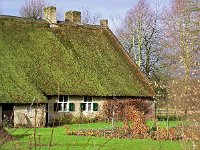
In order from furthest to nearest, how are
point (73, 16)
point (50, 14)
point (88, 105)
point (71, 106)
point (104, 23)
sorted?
point (104, 23)
point (73, 16)
point (50, 14)
point (88, 105)
point (71, 106)

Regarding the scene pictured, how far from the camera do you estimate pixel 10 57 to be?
115 feet

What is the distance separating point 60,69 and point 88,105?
3.89 m

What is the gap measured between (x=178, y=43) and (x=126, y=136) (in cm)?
2177

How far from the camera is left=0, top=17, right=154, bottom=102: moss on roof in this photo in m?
33.4

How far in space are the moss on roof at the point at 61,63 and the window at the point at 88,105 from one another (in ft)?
2.68

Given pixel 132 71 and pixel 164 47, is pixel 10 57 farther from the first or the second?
pixel 164 47

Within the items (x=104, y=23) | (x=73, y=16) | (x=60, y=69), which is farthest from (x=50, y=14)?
(x=60, y=69)

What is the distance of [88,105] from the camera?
1464 inches

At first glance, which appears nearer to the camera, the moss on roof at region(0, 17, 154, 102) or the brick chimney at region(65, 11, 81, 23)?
the moss on roof at region(0, 17, 154, 102)

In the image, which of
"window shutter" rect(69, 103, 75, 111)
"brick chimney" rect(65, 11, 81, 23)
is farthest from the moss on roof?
"brick chimney" rect(65, 11, 81, 23)

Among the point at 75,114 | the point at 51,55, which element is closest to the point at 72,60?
the point at 51,55

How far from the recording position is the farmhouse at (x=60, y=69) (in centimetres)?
3250

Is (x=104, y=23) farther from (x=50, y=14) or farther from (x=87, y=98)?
(x=87, y=98)

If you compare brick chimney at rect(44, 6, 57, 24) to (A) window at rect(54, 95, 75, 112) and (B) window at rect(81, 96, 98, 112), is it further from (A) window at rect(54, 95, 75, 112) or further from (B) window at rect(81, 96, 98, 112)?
(A) window at rect(54, 95, 75, 112)
